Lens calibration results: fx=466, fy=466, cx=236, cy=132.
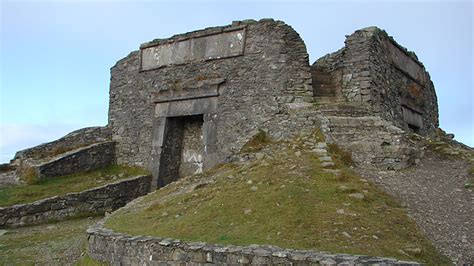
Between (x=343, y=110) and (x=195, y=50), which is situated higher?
(x=195, y=50)

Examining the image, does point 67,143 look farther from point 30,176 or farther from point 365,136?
point 365,136

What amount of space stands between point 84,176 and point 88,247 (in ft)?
23.0

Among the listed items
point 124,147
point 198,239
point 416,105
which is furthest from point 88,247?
point 416,105

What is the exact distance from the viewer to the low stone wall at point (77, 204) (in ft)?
40.1

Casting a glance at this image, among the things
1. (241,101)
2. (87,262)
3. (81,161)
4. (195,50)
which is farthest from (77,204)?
(195,50)

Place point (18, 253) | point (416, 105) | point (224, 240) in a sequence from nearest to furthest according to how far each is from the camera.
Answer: point (224, 240) → point (18, 253) → point (416, 105)

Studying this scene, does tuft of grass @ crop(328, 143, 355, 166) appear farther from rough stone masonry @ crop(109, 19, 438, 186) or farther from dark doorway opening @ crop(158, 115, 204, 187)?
dark doorway opening @ crop(158, 115, 204, 187)

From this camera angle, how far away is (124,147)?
1672cm

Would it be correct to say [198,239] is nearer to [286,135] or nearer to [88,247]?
[88,247]

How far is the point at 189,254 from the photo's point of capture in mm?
6602

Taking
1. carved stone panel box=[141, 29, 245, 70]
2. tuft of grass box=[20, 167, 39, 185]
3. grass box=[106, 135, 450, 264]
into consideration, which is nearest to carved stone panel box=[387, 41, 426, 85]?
carved stone panel box=[141, 29, 245, 70]

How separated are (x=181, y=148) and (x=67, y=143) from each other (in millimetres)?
4308

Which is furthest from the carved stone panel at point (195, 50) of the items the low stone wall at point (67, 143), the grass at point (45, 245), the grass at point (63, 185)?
the grass at point (45, 245)

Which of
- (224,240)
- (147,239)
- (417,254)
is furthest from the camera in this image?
(147,239)
